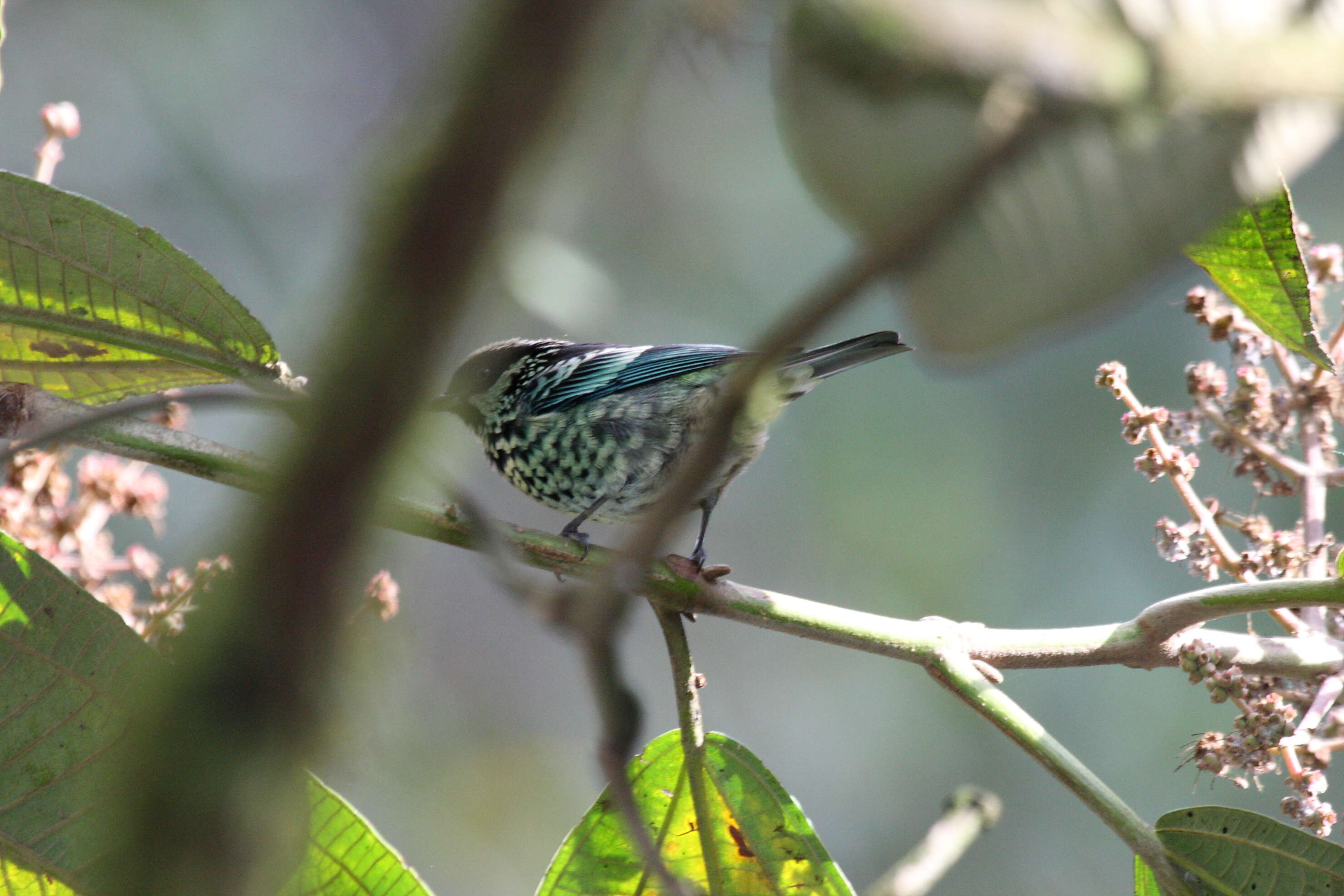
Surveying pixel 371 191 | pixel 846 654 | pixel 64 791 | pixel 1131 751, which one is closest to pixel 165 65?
pixel 846 654

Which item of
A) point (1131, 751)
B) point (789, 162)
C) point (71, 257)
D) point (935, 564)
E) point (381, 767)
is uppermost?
point (935, 564)

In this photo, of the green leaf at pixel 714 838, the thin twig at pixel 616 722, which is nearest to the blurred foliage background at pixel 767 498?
the green leaf at pixel 714 838

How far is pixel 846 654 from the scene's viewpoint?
760cm

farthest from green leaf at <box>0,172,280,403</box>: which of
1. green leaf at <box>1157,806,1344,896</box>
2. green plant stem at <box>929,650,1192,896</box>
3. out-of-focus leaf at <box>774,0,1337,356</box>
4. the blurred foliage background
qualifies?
the blurred foliage background

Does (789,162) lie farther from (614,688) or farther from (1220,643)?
(1220,643)

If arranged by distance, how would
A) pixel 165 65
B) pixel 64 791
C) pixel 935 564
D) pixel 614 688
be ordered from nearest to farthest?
→ pixel 614 688 < pixel 64 791 < pixel 165 65 < pixel 935 564

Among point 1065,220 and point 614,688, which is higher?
point 1065,220

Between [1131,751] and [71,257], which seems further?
[1131,751]

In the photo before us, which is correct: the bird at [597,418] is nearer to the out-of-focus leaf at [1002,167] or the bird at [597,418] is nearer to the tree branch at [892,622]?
the tree branch at [892,622]

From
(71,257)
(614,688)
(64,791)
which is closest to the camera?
(614,688)

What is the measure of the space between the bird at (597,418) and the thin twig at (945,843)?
0.85m

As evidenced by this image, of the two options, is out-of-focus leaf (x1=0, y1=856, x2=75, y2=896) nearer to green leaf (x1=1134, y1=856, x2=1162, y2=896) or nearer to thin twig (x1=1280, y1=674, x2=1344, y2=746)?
green leaf (x1=1134, y1=856, x2=1162, y2=896)

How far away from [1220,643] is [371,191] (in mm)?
1358

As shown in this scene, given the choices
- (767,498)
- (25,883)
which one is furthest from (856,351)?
(767,498)
